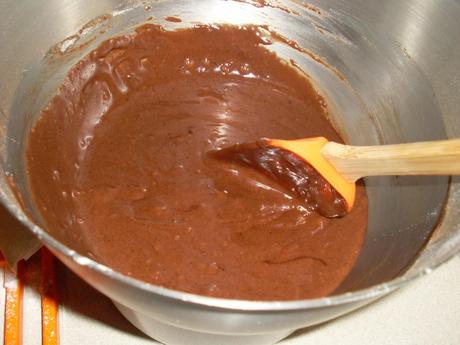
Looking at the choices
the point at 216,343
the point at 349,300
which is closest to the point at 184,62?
the point at 216,343

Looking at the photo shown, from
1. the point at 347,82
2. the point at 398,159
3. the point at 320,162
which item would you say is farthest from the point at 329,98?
the point at 398,159

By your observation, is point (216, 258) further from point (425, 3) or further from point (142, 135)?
point (425, 3)

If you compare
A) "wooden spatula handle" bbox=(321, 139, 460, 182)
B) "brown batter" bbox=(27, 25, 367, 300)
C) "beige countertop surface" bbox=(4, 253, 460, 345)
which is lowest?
"beige countertop surface" bbox=(4, 253, 460, 345)

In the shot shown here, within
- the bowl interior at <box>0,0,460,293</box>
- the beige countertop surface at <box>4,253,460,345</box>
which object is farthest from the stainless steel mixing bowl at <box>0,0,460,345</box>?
the beige countertop surface at <box>4,253,460,345</box>

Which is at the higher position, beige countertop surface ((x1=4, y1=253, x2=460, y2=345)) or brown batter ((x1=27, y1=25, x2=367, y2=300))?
brown batter ((x1=27, y1=25, x2=367, y2=300))

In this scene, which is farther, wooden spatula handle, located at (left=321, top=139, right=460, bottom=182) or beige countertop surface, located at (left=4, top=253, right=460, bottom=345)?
beige countertop surface, located at (left=4, top=253, right=460, bottom=345)

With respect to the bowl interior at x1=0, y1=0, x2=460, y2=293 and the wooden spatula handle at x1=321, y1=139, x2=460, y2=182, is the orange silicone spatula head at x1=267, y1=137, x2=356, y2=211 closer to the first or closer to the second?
the wooden spatula handle at x1=321, y1=139, x2=460, y2=182
